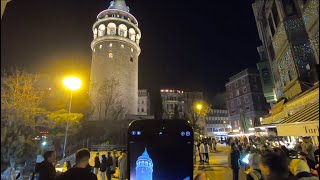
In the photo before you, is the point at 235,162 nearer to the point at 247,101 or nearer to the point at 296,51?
the point at 296,51

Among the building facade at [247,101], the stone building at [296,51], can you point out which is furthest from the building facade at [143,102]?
the stone building at [296,51]

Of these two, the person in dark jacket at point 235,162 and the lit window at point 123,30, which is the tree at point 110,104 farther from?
the person in dark jacket at point 235,162

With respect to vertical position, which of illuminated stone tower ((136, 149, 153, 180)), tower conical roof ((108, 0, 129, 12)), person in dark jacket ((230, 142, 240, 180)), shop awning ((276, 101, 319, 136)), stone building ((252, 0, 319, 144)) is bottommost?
person in dark jacket ((230, 142, 240, 180))

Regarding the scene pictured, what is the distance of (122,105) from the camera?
4972cm

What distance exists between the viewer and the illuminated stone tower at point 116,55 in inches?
1989

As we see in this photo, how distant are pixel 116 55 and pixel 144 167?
5133 centimetres

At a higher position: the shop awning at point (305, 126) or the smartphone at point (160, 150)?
the shop awning at point (305, 126)

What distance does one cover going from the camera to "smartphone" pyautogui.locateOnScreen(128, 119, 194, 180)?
3.25 m

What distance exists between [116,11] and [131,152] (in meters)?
59.9

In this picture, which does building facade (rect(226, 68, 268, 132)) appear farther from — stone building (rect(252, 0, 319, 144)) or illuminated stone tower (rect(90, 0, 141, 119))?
stone building (rect(252, 0, 319, 144))

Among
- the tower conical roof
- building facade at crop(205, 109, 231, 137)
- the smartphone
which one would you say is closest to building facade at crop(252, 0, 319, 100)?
the smartphone

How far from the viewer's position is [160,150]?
3326 millimetres

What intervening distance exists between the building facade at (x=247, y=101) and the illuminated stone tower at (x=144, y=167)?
55100 mm

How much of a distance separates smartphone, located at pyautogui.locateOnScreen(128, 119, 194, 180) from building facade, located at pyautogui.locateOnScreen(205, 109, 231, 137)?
9517 cm
